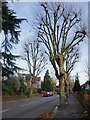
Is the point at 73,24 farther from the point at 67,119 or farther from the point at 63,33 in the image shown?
the point at 67,119

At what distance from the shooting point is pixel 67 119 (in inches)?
675

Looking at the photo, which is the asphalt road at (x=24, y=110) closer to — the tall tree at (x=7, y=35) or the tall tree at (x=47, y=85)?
the tall tree at (x=7, y=35)

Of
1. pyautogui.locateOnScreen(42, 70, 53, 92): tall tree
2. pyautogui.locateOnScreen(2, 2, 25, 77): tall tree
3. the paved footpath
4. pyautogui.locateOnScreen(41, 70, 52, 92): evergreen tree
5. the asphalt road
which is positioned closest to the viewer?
the paved footpath

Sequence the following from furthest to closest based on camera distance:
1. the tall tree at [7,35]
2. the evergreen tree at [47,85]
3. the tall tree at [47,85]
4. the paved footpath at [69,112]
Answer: the evergreen tree at [47,85] < the tall tree at [47,85] < the tall tree at [7,35] < the paved footpath at [69,112]

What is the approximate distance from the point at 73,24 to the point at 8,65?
1088 centimetres

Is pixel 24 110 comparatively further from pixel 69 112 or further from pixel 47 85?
pixel 47 85

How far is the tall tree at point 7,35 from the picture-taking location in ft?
114

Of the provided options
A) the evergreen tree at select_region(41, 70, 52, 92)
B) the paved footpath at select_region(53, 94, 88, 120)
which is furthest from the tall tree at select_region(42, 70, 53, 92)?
the paved footpath at select_region(53, 94, 88, 120)

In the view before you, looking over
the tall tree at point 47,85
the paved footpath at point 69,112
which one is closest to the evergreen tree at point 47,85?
the tall tree at point 47,85

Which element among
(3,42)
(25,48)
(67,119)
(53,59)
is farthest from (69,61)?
(67,119)

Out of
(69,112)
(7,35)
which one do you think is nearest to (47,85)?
(7,35)

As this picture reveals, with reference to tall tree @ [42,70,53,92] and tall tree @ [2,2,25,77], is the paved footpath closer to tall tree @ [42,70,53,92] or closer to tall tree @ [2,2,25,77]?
tall tree @ [2,2,25,77]

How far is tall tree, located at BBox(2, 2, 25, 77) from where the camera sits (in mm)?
→ 34853

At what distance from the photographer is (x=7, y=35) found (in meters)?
37.6
